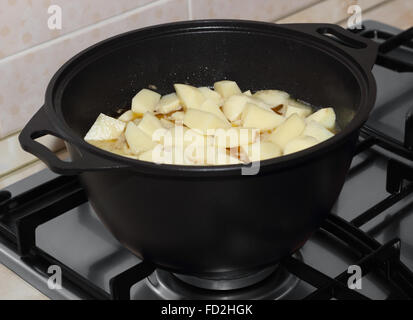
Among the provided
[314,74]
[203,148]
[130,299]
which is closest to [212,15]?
[314,74]

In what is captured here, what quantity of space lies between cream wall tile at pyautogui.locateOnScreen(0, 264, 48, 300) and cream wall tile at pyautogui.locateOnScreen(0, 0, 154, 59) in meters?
0.30

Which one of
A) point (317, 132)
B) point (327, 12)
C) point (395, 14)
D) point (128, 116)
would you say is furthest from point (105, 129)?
point (395, 14)

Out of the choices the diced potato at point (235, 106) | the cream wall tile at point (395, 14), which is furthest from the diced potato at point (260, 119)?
the cream wall tile at point (395, 14)

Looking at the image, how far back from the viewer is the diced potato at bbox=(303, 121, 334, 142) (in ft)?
3.02

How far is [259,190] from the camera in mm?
750

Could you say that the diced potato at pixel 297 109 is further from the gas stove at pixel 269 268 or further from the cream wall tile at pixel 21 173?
the cream wall tile at pixel 21 173

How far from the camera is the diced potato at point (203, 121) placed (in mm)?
920

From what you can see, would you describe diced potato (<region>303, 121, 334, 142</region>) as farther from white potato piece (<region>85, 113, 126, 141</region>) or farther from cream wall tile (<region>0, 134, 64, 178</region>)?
cream wall tile (<region>0, 134, 64, 178</region>)

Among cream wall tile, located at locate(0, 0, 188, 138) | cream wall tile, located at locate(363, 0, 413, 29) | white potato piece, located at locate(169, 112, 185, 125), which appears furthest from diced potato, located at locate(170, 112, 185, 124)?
cream wall tile, located at locate(363, 0, 413, 29)

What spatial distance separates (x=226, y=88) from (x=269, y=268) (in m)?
0.25

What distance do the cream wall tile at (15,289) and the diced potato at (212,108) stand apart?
30 centimetres

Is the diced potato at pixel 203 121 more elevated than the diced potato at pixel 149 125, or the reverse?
the diced potato at pixel 203 121

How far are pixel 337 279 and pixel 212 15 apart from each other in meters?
0.58
